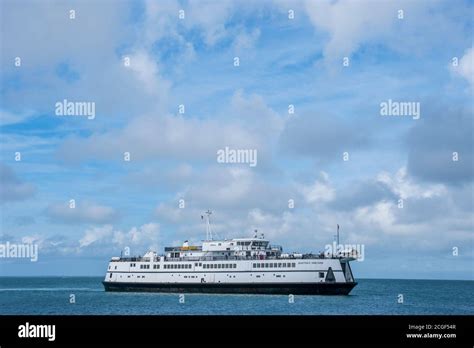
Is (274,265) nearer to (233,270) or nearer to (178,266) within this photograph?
(233,270)

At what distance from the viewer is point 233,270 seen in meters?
76.9

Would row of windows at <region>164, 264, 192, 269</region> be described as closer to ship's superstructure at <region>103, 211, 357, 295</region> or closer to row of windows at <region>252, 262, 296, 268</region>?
ship's superstructure at <region>103, 211, 357, 295</region>

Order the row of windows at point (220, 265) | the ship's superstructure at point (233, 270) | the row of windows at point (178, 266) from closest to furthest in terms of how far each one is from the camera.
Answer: the ship's superstructure at point (233, 270) < the row of windows at point (220, 265) < the row of windows at point (178, 266)

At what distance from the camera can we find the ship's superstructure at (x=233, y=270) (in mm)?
72438

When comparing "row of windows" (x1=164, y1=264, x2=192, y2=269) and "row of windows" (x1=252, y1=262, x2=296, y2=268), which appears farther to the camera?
"row of windows" (x1=164, y1=264, x2=192, y2=269)

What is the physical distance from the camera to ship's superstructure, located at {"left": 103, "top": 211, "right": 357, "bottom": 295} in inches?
2852

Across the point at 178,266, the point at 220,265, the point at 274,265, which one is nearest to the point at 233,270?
the point at 220,265

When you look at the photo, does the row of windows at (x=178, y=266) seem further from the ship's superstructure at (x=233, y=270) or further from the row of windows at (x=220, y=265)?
the row of windows at (x=220, y=265)

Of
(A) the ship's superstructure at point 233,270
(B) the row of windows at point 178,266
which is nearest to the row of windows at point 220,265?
(A) the ship's superstructure at point 233,270

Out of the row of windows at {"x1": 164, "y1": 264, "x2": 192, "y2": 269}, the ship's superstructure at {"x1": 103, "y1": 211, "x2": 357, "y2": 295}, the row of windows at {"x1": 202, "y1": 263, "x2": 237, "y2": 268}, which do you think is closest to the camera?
the ship's superstructure at {"x1": 103, "y1": 211, "x2": 357, "y2": 295}

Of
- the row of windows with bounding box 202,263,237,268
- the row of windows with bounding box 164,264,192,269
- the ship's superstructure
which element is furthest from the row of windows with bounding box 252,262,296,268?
the row of windows with bounding box 164,264,192,269

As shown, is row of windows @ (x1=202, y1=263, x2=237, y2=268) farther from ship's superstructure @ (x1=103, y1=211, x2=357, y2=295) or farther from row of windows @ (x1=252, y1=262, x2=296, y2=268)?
row of windows @ (x1=252, y1=262, x2=296, y2=268)

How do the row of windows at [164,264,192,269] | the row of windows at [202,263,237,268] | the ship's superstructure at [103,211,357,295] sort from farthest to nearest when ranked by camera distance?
the row of windows at [164,264,192,269]
the row of windows at [202,263,237,268]
the ship's superstructure at [103,211,357,295]
